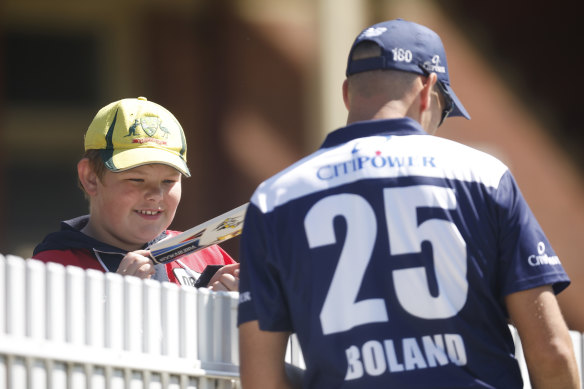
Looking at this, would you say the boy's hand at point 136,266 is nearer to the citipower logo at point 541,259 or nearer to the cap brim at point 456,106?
the cap brim at point 456,106

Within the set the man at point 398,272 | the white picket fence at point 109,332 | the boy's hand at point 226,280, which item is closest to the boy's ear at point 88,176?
the boy's hand at point 226,280

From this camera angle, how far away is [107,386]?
285cm

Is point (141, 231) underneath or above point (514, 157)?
underneath

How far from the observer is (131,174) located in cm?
346

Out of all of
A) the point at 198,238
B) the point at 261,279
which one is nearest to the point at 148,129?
the point at 198,238

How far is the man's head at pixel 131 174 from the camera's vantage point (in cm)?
345

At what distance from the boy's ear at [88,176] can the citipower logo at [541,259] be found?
157cm

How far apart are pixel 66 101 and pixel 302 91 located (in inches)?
72.5

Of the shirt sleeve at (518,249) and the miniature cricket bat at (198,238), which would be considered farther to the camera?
the miniature cricket bat at (198,238)

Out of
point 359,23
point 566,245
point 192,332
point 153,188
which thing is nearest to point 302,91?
point 359,23

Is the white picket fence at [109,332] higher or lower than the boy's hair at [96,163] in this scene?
lower

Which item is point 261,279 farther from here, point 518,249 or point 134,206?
point 134,206

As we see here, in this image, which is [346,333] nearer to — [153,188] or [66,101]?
[153,188]

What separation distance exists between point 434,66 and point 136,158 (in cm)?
107
